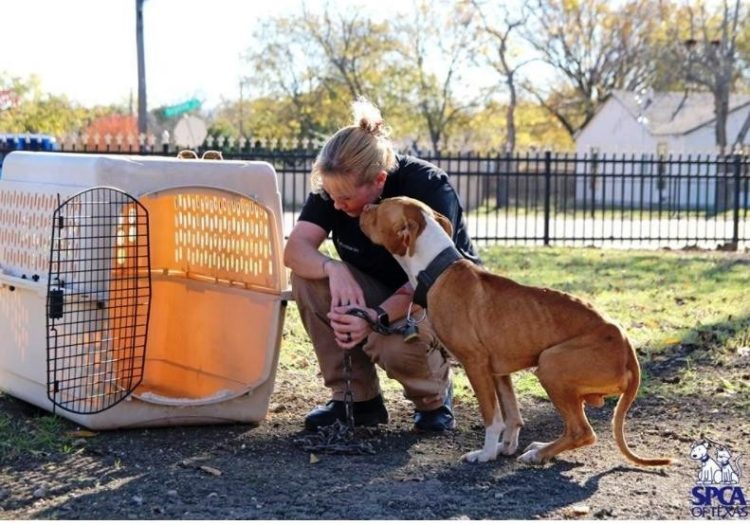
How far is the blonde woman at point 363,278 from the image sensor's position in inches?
177

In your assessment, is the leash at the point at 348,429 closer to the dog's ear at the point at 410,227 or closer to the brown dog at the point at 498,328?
the brown dog at the point at 498,328

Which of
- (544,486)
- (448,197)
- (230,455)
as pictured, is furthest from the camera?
(448,197)

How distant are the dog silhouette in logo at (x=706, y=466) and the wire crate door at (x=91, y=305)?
253 centimetres

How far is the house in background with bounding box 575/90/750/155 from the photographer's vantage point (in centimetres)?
4616

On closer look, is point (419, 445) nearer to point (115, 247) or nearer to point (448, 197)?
point (448, 197)

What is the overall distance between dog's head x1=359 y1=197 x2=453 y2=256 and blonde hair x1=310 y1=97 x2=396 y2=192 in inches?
8.3

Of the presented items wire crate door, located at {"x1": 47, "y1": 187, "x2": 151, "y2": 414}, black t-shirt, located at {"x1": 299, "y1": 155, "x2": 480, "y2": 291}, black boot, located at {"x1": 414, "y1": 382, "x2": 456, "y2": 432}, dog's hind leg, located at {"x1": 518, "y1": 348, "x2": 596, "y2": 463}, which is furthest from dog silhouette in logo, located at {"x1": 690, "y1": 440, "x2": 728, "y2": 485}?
wire crate door, located at {"x1": 47, "y1": 187, "x2": 151, "y2": 414}

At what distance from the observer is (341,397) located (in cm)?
484

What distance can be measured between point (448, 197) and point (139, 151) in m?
10.8

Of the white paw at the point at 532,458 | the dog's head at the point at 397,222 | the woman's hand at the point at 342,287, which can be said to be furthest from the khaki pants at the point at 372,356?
the white paw at the point at 532,458

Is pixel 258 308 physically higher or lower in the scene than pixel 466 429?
higher

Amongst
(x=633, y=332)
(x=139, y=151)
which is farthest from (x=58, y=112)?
(x=633, y=332)

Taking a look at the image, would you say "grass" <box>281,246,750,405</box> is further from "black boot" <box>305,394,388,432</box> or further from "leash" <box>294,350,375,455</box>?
"leash" <box>294,350,375,455</box>

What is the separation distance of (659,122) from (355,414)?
46.2 m
